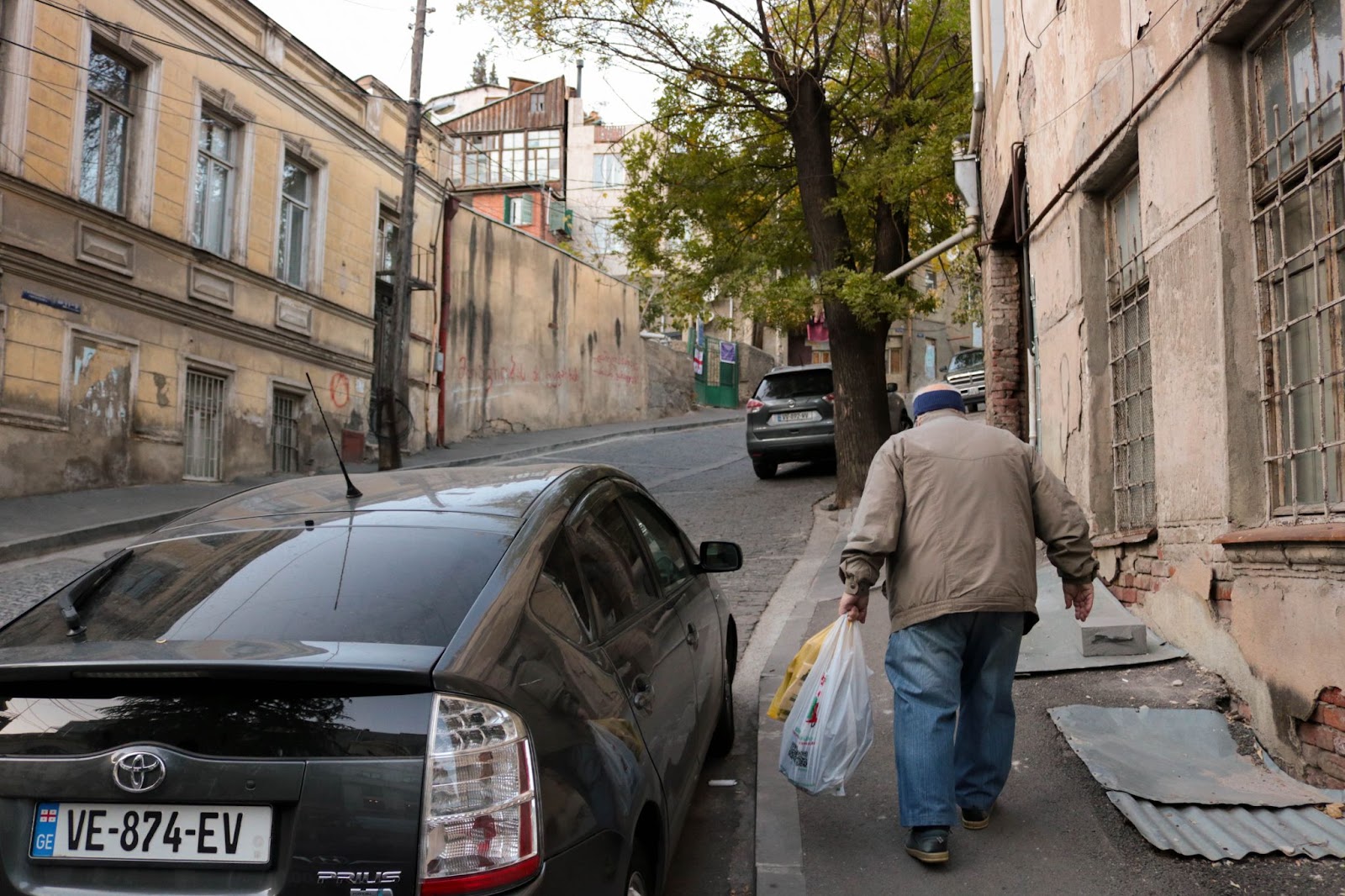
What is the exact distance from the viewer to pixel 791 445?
16094mm

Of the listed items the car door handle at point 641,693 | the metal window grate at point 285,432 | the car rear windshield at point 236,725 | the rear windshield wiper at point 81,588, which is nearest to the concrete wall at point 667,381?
the metal window grate at point 285,432

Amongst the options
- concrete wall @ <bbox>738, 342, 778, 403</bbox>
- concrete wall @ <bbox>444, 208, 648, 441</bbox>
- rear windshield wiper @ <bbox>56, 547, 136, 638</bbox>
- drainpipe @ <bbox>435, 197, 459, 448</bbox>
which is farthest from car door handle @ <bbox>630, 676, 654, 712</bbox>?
concrete wall @ <bbox>738, 342, 778, 403</bbox>

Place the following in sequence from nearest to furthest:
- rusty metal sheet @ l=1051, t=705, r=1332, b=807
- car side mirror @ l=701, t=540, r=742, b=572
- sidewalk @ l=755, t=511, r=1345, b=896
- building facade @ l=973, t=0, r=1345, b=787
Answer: sidewalk @ l=755, t=511, r=1345, b=896, rusty metal sheet @ l=1051, t=705, r=1332, b=807, building facade @ l=973, t=0, r=1345, b=787, car side mirror @ l=701, t=540, r=742, b=572

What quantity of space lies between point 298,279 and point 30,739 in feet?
56.6

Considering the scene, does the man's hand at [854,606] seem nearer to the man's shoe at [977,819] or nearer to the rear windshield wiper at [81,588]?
the man's shoe at [977,819]

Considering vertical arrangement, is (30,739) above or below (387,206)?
below

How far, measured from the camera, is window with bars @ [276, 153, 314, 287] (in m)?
17.8

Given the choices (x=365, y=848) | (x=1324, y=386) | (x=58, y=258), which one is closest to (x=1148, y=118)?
(x=1324, y=386)

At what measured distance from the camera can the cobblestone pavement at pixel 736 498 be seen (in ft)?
31.5

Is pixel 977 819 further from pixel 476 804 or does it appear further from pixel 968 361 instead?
pixel 968 361

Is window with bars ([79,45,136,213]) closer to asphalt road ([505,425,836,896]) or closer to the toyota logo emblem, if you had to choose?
asphalt road ([505,425,836,896])

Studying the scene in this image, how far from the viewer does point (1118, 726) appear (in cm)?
461

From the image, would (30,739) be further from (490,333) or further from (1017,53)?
(490,333)

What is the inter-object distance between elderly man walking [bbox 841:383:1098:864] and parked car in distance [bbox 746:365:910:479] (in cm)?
1204
